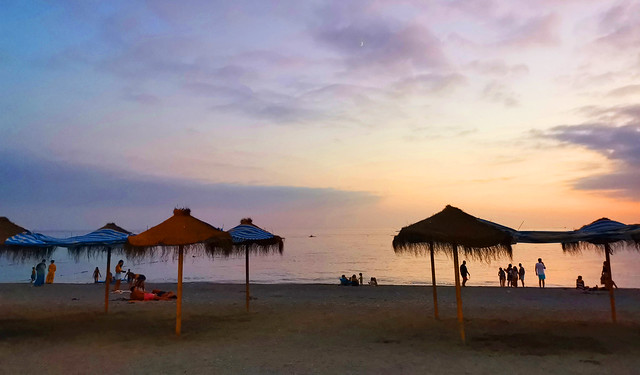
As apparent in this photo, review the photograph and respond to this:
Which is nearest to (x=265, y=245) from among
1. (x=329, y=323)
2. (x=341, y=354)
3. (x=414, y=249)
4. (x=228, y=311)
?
(x=228, y=311)

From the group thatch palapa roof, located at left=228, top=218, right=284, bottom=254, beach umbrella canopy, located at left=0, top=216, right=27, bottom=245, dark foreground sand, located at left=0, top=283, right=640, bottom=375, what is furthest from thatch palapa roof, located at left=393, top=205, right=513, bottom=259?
beach umbrella canopy, located at left=0, top=216, right=27, bottom=245

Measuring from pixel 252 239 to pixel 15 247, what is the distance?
615 cm

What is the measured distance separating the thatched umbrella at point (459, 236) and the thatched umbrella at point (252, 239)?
4889mm

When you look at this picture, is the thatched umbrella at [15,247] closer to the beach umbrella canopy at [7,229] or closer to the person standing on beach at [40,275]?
the beach umbrella canopy at [7,229]

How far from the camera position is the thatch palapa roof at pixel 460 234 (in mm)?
9320

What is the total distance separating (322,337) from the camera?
10.1m

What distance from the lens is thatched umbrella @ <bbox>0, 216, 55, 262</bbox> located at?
10.6 m

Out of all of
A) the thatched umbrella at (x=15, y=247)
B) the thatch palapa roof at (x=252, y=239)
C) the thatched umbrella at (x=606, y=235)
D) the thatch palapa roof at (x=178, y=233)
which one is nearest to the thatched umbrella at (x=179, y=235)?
the thatch palapa roof at (x=178, y=233)

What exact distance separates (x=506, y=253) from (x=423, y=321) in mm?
3464

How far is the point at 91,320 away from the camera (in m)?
12.4

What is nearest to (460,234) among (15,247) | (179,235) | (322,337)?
(322,337)

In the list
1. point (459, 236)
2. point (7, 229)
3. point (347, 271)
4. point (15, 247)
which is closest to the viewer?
point (459, 236)

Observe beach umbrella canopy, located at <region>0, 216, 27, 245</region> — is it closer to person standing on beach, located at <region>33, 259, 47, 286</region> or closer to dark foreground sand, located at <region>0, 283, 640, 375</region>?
dark foreground sand, located at <region>0, 283, 640, 375</region>

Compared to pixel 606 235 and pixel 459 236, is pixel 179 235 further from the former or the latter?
pixel 606 235
